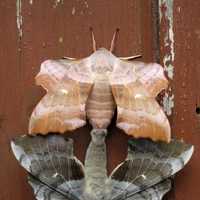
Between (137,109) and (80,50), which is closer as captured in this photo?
(137,109)

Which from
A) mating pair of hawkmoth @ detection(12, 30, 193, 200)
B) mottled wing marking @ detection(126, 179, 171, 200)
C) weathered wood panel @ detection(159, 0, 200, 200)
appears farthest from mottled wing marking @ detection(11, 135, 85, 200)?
weathered wood panel @ detection(159, 0, 200, 200)

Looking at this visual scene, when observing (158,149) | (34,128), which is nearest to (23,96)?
(34,128)

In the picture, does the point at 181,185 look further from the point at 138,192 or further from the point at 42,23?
the point at 42,23

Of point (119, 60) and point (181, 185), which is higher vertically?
point (119, 60)

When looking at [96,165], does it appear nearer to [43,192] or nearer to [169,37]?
[43,192]

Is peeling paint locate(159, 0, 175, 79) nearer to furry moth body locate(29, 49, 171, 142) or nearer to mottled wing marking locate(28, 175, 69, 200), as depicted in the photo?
furry moth body locate(29, 49, 171, 142)

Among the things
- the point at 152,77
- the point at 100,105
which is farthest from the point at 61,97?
the point at 152,77

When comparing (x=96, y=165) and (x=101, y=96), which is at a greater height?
(x=101, y=96)
